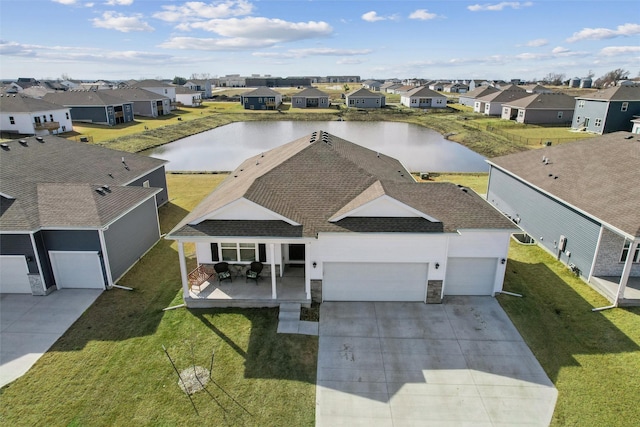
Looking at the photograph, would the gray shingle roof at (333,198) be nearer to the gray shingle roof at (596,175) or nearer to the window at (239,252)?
the window at (239,252)

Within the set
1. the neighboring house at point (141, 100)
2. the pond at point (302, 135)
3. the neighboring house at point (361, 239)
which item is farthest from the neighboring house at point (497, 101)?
the neighboring house at point (361, 239)

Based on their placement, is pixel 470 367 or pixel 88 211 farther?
pixel 88 211

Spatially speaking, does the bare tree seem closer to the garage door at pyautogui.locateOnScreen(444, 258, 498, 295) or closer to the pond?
the pond

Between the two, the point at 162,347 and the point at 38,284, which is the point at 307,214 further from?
the point at 38,284

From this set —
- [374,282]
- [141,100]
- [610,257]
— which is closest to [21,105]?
[141,100]

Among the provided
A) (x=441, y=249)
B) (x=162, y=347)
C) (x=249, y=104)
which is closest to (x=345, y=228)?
(x=441, y=249)

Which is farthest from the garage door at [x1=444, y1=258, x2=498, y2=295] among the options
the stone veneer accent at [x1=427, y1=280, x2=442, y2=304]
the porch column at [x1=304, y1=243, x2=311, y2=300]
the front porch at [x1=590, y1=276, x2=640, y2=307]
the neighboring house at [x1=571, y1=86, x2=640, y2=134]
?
the neighboring house at [x1=571, y1=86, x2=640, y2=134]

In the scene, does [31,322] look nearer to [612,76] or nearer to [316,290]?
[316,290]
